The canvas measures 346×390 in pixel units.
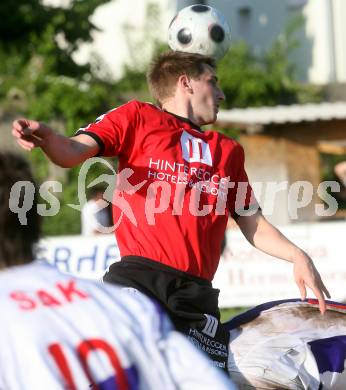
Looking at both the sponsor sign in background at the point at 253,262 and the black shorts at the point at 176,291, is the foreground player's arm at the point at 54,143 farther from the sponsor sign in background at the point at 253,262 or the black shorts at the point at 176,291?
the sponsor sign in background at the point at 253,262

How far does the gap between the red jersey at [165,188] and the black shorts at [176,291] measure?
4 cm

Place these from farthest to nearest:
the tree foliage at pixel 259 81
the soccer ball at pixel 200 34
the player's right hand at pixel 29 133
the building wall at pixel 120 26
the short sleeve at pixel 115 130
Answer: the building wall at pixel 120 26
the tree foliage at pixel 259 81
the soccer ball at pixel 200 34
the short sleeve at pixel 115 130
the player's right hand at pixel 29 133

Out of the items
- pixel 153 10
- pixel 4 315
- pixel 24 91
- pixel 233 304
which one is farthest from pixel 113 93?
pixel 4 315

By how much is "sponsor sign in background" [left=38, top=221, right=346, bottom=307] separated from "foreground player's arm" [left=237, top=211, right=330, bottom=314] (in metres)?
7.61

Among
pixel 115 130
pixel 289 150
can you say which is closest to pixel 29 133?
pixel 115 130

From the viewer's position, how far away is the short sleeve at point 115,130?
4484 millimetres

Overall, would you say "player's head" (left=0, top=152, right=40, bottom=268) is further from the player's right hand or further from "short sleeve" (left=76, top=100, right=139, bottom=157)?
"short sleeve" (left=76, top=100, right=139, bottom=157)

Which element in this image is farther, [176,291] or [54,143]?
[176,291]

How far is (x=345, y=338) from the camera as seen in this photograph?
17.7 feet

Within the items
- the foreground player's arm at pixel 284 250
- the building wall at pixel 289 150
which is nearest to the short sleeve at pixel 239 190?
the foreground player's arm at pixel 284 250

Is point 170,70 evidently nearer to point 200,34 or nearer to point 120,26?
point 200,34

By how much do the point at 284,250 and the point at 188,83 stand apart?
89 centimetres

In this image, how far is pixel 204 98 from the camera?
5.00 metres

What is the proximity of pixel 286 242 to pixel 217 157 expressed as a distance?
0.51 metres
